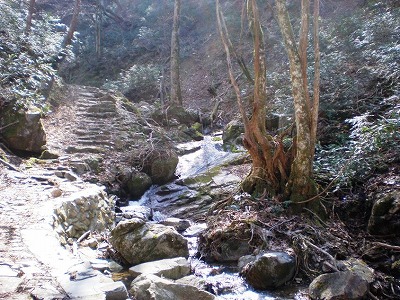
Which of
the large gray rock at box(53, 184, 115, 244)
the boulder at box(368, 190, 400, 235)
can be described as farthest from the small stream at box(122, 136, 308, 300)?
the boulder at box(368, 190, 400, 235)

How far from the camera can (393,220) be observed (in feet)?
18.3

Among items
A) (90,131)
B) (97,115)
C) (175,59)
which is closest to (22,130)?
(90,131)

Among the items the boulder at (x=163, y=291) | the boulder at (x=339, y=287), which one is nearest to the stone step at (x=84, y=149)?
the boulder at (x=163, y=291)

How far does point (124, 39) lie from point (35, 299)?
2443 centimetres

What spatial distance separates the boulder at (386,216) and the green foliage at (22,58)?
25.4ft

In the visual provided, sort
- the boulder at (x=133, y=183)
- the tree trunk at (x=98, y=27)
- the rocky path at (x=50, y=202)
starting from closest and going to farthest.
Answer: the rocky path at (x=50, y=202) < the boulder at (x=133, y=183) < the tree trunk at (x=98, y=27)

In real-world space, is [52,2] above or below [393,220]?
above

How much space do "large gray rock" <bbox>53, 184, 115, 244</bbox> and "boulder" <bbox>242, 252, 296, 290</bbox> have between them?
2511 mm

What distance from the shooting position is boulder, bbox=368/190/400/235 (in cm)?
557

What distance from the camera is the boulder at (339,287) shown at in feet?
14.2

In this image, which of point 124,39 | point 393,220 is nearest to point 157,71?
point 124,39

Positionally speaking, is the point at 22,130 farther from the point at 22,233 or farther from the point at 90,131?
the point at 22,233

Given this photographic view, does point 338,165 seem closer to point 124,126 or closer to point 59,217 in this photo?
point 59,217

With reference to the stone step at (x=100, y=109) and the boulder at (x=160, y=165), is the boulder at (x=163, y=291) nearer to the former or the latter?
the boulder at (x=160, y=165)
